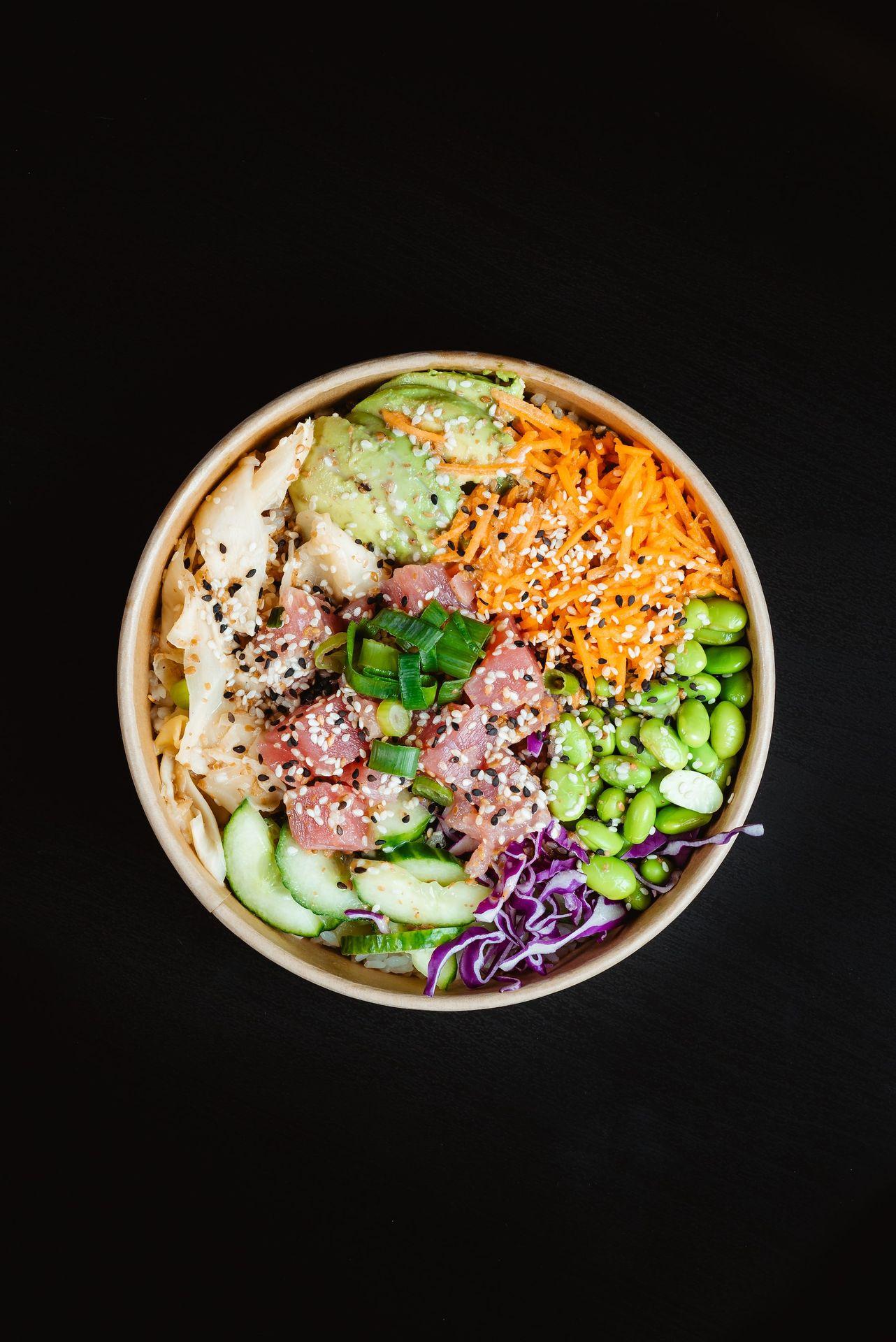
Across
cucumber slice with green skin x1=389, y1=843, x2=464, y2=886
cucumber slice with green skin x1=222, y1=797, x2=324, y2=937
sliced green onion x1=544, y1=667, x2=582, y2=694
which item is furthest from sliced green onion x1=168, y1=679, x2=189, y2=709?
sliced green onion x1=544, y1=667, x2=582, y2=694

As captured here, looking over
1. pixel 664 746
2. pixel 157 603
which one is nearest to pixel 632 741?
pixel 664 746

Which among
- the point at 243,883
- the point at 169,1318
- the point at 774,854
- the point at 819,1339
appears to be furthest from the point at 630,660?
the point at 169,1318

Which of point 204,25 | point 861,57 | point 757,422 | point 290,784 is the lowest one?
point 290,784

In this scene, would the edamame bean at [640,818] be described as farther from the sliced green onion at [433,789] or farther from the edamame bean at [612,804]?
the sliced green onion at [433,789]

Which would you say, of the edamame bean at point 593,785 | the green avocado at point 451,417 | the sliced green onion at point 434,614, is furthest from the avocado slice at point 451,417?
the edamame bean at point 593,785

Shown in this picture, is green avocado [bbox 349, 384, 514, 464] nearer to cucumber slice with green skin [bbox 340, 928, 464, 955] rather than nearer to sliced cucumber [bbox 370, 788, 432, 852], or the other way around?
sliced cucumber [bbox 370, 788, 432, 852]

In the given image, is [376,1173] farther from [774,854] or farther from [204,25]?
[204,25]

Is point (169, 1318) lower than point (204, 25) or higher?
lower
